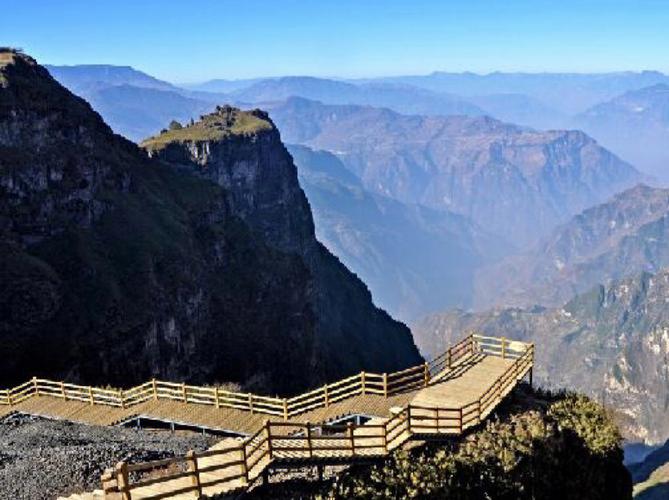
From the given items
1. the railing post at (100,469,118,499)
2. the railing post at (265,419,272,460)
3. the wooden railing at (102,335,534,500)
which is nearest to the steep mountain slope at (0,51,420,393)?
the railing post at (100,469,118,499)

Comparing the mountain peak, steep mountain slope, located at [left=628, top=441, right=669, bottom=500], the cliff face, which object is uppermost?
the mountain peak

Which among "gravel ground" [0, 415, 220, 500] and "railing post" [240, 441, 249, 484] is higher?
"railing post" [240, 441, 249, 484]

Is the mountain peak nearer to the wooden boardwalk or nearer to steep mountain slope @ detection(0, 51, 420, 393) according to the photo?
steep mountain slope @ detection(0, 51, 420, 393)

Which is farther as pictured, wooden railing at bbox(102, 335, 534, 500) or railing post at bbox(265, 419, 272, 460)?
railing post at bbox(265, 419, 272, 460)

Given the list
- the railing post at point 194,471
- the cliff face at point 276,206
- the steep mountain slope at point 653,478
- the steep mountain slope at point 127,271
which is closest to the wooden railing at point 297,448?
the railing post at point 194,471

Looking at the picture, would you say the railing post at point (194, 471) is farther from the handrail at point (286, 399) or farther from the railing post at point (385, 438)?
the handrail at point (286, 399)

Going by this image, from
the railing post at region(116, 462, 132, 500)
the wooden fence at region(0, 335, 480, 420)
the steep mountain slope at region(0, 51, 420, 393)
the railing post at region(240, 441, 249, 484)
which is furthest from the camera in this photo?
the steep mountain slope at region(0, 51, 420, 393)

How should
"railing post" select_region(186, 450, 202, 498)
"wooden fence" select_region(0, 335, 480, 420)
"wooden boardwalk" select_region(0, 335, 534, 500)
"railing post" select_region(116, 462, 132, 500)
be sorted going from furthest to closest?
"wooden fence" select_region(0, 335, 480, 420), "wooden boardwalk" select_region(0, 335, 534, 500), "railing post" select_region(186, 450, 202, 498), "railing post" select_region(116, 462, 132, 500)

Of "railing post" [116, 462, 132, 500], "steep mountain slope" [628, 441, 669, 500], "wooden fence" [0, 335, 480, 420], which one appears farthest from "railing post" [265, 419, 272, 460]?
"steep mountain slope" [628, 441, 669, 500]

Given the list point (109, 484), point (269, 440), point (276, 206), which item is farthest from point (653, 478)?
point (109, 484)
